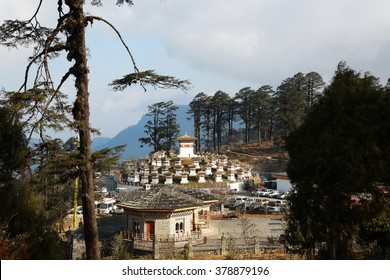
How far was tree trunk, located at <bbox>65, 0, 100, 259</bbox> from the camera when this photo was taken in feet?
23.2

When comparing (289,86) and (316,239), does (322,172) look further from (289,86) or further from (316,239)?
(289,86)

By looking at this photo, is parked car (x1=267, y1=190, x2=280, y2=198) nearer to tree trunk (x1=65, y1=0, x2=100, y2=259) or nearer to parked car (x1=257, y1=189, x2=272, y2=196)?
parked car (x1=257, y1=189, x2=272, y2=196)

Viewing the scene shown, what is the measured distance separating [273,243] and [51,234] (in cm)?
1196

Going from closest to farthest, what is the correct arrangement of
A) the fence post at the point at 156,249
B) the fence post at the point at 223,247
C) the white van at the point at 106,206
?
the fence post at the point at 223,247
the fence post at the point at 156,249
the white van at the point at 106,206

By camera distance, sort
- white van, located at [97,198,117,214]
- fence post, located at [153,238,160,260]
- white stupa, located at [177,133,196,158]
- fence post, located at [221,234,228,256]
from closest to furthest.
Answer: fence post, located at [221,234,228,256], fence post, located at [153,238,160,260], white van, located at [97,198,117,214], white stupa, located at [177,133,196,158]

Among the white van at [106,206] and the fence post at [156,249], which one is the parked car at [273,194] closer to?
the white van at [106,206]

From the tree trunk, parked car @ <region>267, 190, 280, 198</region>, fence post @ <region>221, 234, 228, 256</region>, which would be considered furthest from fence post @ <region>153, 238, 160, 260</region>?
parked car @ <region>267, 190, 280, 198</region>

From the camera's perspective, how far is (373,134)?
343 inches

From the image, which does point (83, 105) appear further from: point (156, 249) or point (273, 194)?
point (273, 194)

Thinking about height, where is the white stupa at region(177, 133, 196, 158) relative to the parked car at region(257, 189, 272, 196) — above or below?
above

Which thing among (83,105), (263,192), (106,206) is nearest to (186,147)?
(263,192)

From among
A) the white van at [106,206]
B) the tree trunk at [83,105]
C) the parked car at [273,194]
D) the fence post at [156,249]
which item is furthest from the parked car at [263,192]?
the tree trunk at [83,105]

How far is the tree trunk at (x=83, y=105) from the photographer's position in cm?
707
